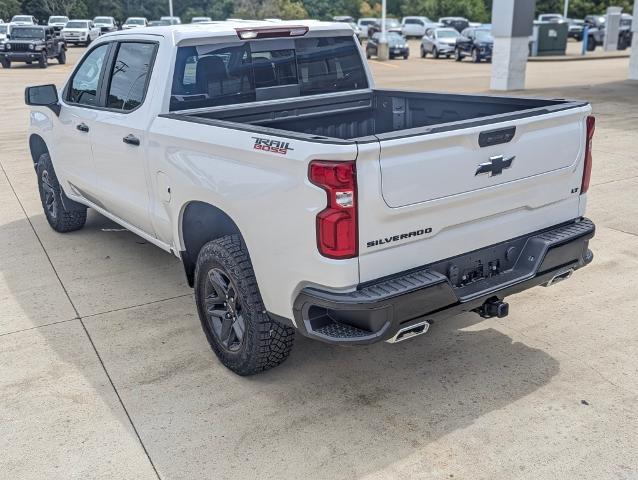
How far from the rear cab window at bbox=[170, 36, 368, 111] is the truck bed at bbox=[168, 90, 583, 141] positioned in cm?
11

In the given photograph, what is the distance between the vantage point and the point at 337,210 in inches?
118

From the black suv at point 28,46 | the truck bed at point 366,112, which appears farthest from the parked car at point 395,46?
the truck bed at point 366,112

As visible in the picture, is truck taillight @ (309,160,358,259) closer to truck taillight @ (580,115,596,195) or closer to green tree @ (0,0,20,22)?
truck taillight @ (580,115,596,195)

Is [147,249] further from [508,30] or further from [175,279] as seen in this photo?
[508,30]

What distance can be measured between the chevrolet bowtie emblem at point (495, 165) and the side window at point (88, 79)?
323cm

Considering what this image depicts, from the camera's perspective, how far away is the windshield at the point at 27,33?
3020 centimetres

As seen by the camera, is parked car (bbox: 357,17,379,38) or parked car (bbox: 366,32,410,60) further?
parked car (bbox: 357,17,379,38)

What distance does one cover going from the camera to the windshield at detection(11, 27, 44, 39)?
3020 cm

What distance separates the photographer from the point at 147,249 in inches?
247

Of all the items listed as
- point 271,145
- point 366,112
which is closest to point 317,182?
point 271,145

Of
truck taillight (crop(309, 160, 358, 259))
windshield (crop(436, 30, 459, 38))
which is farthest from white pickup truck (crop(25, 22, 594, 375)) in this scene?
windshield (crop(436, 30, 459, 38))

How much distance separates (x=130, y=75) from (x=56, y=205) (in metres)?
2.31

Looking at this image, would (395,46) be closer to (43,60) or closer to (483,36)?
(483,36)

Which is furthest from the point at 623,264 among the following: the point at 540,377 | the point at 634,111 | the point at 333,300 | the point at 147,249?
the point at 634,111
